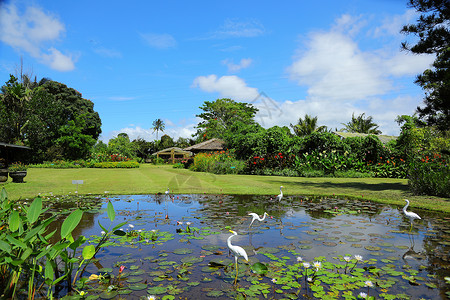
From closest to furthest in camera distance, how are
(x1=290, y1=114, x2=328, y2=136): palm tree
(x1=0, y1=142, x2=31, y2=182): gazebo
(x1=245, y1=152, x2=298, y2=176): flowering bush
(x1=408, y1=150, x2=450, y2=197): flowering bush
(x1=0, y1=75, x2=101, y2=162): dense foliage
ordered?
(x1=408, y1=150, x2=450, y2=197): flowering bush, (x1=0, y1=142, x2=31, y2=182): gazebo, (x1=245, y1=152, x2=298, y2=176): flowering bush, (x1=0, y1=75, x2=101, y2=162): dense foliage, (x1=290, y1=114, x2=328, y2=136): palm tree

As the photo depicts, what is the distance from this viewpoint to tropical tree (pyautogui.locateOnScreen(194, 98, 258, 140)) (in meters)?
43.3

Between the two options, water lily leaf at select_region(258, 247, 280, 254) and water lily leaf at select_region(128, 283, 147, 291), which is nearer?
water lily leaf at select_region(128, 283, 147, 291)

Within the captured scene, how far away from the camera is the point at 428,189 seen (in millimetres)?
10172

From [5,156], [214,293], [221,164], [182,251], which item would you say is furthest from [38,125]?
[214,293]

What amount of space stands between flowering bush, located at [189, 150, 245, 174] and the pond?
14673 mm

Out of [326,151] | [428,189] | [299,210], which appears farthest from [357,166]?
[299,210]

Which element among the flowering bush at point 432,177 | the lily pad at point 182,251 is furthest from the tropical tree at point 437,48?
the lily pad at point 182,251

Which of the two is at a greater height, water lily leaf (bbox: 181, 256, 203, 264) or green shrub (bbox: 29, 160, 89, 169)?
green shrub (bbox: 29, 160, 89, 169)

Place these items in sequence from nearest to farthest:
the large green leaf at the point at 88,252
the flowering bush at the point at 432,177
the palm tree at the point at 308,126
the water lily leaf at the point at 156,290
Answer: the large green leaf at the point at 88,252 → the water lily leaf at the point at 156,290 → the flowering bush at the point at 432,177 → the palm tree at the point at 308,126

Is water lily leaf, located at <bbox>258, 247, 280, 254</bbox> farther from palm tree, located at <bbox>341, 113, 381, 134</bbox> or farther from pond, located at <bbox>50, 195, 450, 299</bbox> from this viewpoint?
palm tree, located at <bbox>341, 113, 381, 134</bbox>

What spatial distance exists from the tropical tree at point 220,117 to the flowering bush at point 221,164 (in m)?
15.7

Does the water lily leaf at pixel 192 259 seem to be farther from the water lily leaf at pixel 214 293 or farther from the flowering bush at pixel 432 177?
the flowering bush at pixel 432 177

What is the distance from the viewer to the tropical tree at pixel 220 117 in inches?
1707

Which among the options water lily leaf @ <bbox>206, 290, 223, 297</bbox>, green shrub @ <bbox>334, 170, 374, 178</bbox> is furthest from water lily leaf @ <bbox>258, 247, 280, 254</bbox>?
green shrub @ <bbox>334, 170, 374, 178</bbox>
